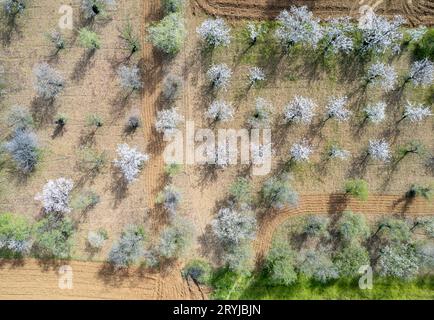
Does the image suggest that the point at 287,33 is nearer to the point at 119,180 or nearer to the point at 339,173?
the point at 339,173

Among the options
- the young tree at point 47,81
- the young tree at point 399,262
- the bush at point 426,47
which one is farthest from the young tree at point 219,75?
the young tree at point 399,262

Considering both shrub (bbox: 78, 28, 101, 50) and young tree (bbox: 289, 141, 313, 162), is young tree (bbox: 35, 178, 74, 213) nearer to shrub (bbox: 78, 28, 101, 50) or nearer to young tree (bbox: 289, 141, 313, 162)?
shrub (bbox: 78, 28, 101, 50)

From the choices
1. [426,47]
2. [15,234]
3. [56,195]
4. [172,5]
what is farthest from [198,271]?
[426,47]

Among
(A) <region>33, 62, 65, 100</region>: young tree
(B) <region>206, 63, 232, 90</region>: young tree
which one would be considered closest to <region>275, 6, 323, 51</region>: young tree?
(B) <region>206, 63, 232, 90</region>: young tree

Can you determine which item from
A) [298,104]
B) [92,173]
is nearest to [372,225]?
[298,104]

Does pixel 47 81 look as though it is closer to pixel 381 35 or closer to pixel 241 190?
pixel 241 190

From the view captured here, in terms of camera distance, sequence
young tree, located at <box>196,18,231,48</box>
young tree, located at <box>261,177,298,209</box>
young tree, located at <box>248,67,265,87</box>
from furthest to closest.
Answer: young tree, located at <box>248,67,265,87</box> → young tree, located at <box>261,177,298,209</box> → young tree, located at <box>196,18,231,48</box>
